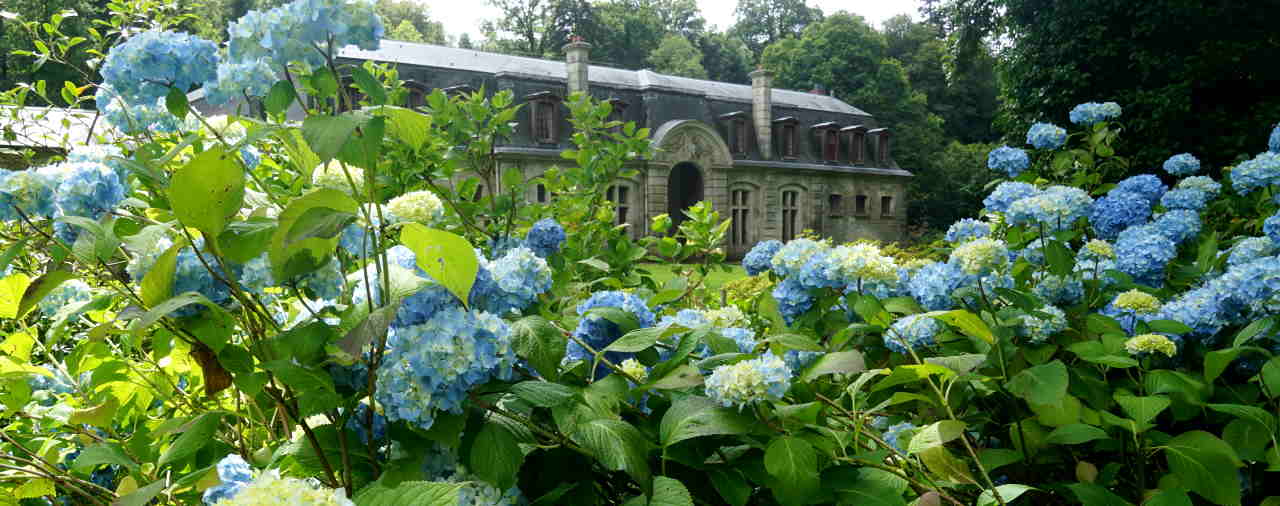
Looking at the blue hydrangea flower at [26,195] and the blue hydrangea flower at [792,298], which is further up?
the blue hydrangea flower at [26,195]

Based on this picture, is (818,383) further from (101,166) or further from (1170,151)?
(1170,151)

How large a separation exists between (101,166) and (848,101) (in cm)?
3175

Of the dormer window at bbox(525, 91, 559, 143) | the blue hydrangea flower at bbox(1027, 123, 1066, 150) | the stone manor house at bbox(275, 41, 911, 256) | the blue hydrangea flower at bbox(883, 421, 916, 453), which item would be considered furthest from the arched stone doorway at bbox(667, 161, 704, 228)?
the blue hydrangea flower at bbox(883, 421, 916, 453)

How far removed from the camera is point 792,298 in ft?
5.08

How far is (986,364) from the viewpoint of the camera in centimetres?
138

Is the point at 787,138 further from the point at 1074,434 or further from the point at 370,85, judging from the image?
the point at 370,85

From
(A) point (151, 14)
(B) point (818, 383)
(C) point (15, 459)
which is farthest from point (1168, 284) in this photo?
(A) point (151, 14)

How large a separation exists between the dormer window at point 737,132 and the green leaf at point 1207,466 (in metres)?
19.3

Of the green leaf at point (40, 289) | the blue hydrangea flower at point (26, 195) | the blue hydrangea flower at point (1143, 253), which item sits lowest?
the blue hydrangea flower at point (1143, 253)

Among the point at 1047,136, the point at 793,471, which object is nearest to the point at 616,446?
the point at 793,471

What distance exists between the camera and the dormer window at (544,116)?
643 inches

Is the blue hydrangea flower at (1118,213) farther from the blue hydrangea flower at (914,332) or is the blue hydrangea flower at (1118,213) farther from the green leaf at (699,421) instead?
the green leaf at (699,421)

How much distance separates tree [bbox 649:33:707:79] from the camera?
34500mm

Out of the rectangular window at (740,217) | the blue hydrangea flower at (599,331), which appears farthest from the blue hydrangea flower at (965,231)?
the rectangular window at (740,217)
